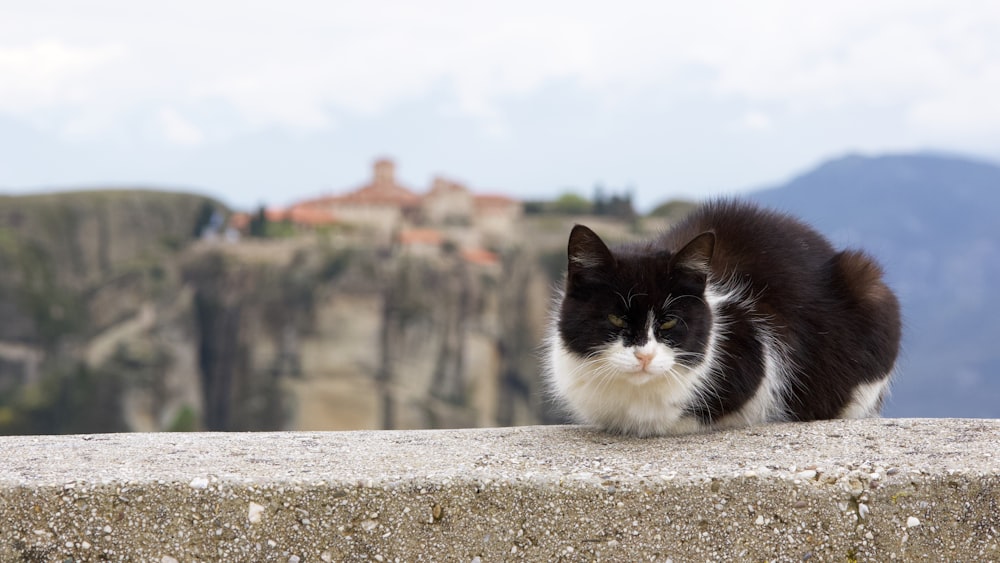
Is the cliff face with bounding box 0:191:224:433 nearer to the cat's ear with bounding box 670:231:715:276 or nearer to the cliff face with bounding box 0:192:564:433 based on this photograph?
the cliff face with bounding box 0:192:564:433

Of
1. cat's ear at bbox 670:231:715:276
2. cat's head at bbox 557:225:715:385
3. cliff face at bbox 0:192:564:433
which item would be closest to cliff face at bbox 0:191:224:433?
cliff face at bbox 0:192:564:433

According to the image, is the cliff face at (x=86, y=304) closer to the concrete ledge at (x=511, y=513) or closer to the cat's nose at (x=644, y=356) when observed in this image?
the concrete ledge at (x=511, y=513)

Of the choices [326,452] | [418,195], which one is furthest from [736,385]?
[418,195]

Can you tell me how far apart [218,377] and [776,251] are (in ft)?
169

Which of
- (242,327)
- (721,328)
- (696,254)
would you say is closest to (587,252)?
(696,254)

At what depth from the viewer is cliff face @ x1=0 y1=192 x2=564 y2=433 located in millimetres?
47531

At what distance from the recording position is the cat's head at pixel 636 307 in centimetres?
329

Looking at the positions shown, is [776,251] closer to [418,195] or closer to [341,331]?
[341,331]

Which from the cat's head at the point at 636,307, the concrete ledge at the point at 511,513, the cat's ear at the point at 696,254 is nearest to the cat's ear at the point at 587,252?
the cat's head at the point at 636,307

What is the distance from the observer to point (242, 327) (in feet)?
166

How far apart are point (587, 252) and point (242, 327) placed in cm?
4933

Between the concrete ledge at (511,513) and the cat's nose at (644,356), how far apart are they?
15.0 inches

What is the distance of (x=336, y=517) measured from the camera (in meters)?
2.92

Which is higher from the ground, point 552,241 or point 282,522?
point 282,522
